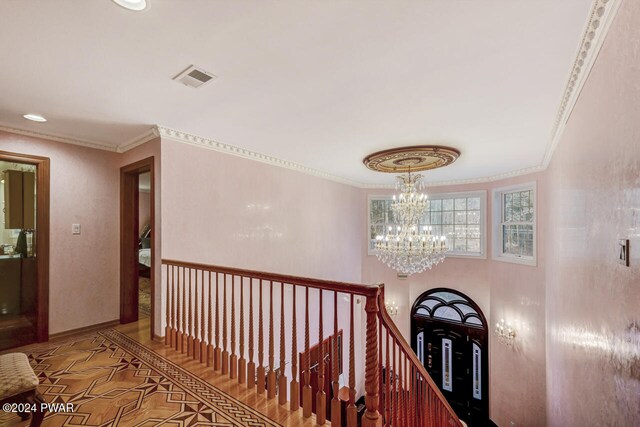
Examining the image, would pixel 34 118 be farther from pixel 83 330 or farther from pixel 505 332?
pixel 505 332

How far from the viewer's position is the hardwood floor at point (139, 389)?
6.19 feet

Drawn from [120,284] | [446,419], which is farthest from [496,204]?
[120,284]

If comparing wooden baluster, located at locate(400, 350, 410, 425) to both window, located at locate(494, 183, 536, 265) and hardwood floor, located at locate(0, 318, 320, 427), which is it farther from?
window, located at locate(494, 183, 536, 265)

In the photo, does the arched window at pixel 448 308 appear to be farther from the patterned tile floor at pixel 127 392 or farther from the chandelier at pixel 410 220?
the patterned tile floor at pixel 127 392

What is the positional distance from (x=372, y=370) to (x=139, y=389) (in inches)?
74.4

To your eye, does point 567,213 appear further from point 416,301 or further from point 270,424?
point 416,301

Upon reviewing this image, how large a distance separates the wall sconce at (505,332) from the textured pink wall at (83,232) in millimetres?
6596

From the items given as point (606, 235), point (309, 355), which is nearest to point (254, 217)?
point (309, 355)

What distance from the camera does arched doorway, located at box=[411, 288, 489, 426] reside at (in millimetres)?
6051

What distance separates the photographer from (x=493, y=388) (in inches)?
227

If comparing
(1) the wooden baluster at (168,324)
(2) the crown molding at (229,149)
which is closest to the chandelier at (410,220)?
(2) the crown molding at (229,149)

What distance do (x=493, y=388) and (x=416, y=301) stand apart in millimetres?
2162

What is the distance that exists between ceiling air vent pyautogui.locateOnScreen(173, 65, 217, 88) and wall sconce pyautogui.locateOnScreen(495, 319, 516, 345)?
20.8 feet

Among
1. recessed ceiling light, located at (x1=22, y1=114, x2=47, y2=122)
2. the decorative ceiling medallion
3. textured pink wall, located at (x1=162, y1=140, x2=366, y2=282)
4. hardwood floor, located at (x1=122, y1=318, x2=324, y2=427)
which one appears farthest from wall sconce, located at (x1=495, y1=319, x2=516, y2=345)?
recessed ceiling light, located at (x1=22, y1=114, x2=47, y2=122)
